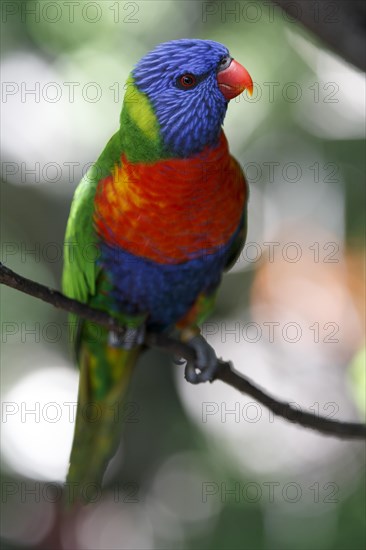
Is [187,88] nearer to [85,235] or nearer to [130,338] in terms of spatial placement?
[85,235]

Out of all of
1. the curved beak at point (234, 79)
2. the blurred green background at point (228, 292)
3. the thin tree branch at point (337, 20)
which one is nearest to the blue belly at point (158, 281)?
the curved beak at point (234, 79)

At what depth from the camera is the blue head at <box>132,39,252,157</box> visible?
2.00 metres

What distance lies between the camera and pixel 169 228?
2197 mm

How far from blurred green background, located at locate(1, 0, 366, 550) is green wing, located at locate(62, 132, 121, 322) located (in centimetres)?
102

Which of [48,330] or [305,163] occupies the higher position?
[305,163]

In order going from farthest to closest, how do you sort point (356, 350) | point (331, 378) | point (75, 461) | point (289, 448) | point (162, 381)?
1. point (162, 381)
2. point (289, 448)
3. point (331, 378)
4. point (356, 350)
5. point (75, 461)

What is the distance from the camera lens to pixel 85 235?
7.50 ft

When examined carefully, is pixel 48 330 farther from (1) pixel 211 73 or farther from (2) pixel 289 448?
(1) pixel 211 73

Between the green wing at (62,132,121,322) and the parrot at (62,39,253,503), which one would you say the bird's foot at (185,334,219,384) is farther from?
the green wing at (62,132,121,322)

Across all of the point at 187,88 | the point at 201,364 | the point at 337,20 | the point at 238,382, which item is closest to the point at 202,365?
the point at 201,364

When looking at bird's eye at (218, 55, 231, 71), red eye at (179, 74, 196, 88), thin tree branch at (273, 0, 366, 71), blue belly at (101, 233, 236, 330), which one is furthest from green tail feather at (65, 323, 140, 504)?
thin tree branch at (273, 0, 366, 71)

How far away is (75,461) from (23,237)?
4.56ft

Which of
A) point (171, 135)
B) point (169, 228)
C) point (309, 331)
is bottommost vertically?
point (309, 331)

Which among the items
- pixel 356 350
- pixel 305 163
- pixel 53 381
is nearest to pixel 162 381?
pixel 53 381
